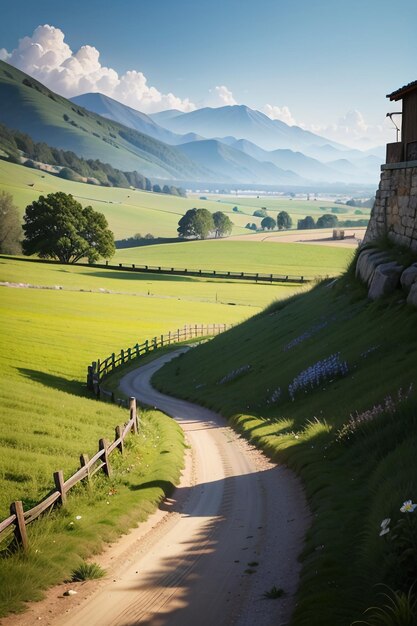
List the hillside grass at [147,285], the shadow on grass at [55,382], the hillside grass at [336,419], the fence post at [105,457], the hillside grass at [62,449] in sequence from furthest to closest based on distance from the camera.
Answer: the hillside grass at [147,285] → the shadow on grass at [55,382] → the fence post at [105,457] → the hillside grass at [62,449] → the hillside grass at [336,419]

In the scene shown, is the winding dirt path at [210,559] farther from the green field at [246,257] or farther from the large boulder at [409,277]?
the green field at [246,257]

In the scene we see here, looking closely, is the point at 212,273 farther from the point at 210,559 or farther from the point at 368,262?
the point at 210,559

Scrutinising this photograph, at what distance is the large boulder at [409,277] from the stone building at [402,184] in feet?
8.58

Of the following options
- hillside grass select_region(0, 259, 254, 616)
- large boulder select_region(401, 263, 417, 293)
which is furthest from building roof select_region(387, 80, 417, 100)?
hillside grass select_region(0, 259, 254, 616)

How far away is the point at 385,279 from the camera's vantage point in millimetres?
33188

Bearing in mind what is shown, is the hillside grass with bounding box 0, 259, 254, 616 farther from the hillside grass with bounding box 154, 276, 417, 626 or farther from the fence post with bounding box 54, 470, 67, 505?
the hillside grass with bounding box 154, 276, 417, 626

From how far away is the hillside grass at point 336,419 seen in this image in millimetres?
12047

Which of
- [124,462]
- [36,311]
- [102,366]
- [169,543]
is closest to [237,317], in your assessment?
[36,311]

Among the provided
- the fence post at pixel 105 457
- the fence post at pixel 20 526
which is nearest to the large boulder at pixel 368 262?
the fence post at pixel 105 457

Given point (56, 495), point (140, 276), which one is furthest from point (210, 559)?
point (140, 276)

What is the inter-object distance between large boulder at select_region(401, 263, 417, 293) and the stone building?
103 inches

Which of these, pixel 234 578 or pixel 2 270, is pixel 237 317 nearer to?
pixel 2 270

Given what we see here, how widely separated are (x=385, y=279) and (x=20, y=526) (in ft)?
75.5

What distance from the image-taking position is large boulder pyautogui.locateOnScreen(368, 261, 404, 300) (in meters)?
32.8
